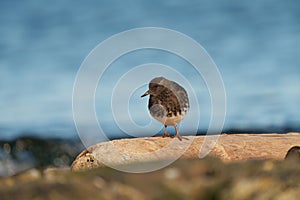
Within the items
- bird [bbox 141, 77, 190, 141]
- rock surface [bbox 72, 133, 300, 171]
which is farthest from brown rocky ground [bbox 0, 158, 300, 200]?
bird [bbox 141, 77, 190, 141]

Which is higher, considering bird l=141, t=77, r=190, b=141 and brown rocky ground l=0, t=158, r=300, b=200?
bird l=141, t=77, r=190, b=141

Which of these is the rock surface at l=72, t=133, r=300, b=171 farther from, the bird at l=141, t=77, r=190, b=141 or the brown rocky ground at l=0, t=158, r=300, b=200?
the brown rocky ground at l=0, t=158, r=300, b=200

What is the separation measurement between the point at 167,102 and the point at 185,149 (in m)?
1.31

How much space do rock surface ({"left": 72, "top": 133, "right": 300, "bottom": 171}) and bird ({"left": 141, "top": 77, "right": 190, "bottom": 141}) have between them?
1.48 feet

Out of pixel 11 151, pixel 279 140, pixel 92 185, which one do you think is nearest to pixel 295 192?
pixel 92 185

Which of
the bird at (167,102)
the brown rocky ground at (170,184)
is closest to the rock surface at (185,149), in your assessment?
the bird at (167,102)

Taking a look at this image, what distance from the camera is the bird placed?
35.4ft

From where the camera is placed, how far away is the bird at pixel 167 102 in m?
10.8

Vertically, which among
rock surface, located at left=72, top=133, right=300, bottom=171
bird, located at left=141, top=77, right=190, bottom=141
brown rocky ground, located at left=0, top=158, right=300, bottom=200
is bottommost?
brown rocky ground, located at left=0, top=158, right=300, bottom=200

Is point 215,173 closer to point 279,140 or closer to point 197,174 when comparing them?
point 197,174

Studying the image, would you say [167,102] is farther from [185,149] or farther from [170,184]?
[170,184]

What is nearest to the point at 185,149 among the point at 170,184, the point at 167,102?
the point at 167,102

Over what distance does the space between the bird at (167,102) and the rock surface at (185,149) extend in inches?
17.7

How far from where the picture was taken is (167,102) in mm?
10930
